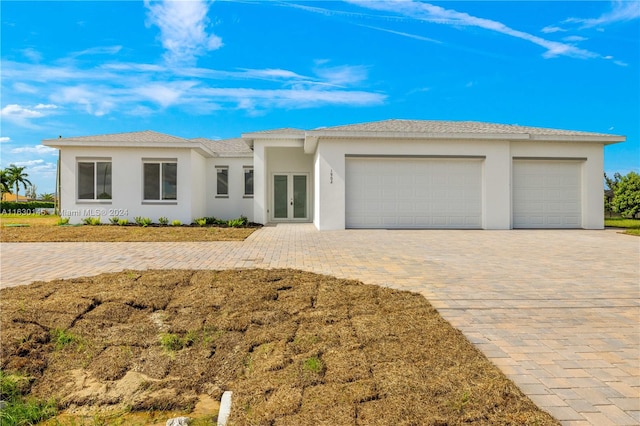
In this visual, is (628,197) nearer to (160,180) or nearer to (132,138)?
(160,180)

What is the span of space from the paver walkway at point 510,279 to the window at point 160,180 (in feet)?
23.3

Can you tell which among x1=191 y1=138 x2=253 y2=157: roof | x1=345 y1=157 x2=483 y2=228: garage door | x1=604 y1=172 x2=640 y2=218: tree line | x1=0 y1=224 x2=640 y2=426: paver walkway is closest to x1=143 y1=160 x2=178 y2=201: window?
x1=191 y1=138 x2=253 y2=157: roof

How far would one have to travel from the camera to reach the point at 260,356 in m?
3.19

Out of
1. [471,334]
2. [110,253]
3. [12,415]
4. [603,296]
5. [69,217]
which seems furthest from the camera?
[69,217]

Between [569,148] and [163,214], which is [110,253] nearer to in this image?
[163,214]

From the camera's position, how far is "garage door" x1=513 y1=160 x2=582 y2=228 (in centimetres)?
1623

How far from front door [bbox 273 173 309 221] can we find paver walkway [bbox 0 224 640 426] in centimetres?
756

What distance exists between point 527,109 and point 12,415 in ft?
92.9

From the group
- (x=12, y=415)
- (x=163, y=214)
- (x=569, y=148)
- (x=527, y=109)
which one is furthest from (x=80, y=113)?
(x=527, y=109)

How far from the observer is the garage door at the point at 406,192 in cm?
1557

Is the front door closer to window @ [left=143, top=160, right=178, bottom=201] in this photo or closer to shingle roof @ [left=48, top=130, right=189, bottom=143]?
window @ [left=143, top=160, right=178, bottom=201]

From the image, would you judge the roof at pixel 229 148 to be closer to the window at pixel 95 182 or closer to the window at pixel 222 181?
the window at pixel 222 181

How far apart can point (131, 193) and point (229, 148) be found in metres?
6.21

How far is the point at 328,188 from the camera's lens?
15.3 m
